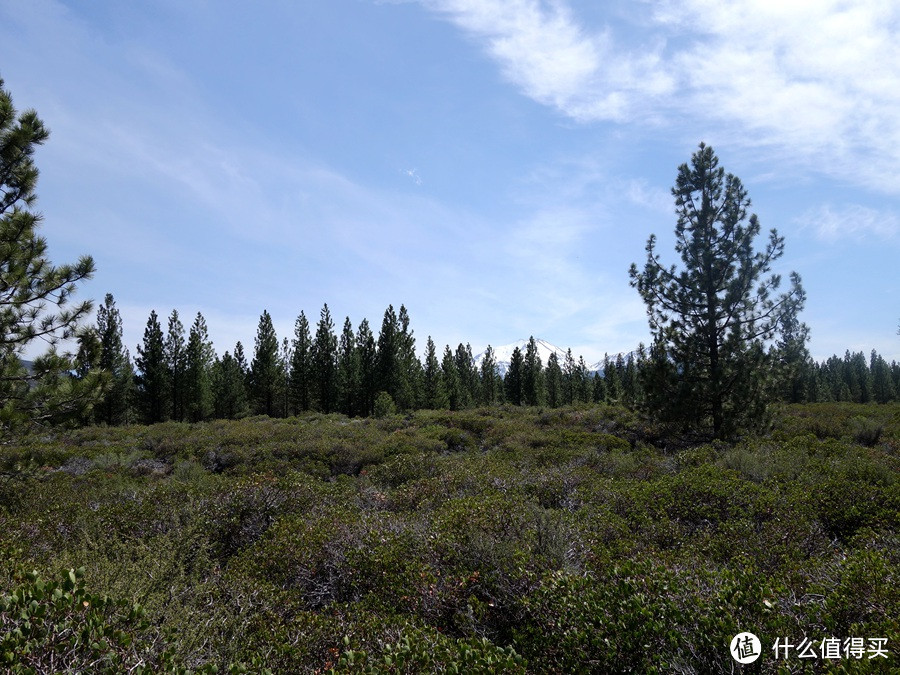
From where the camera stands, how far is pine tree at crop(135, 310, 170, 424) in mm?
38250

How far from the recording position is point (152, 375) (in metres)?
38.2

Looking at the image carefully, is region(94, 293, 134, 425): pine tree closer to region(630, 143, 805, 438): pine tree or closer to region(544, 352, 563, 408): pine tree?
region(630, 143, 805, 438): pine tree

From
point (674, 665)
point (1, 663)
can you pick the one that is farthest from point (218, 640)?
→ point (674, 665)

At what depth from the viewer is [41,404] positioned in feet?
24.2

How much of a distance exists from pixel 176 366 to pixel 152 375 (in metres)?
2.01

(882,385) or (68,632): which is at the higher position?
(882,385)

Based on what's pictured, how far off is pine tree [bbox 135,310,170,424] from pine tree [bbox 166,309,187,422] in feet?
1.65

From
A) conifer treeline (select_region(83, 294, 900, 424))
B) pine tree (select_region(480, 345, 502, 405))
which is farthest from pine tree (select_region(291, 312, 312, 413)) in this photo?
pine tree (select_region(480, 345, 502, 405))

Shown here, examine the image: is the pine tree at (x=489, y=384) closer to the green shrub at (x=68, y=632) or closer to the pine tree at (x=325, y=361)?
the pine tree at (x=325, y=361)

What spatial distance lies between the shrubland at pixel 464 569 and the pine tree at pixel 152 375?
3267 centimetres

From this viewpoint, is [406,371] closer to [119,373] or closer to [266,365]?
→ [266,365]

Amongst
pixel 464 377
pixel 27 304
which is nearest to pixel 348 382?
pixel 464 377

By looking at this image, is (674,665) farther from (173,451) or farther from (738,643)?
(173,451)

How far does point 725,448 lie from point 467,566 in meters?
9.11
